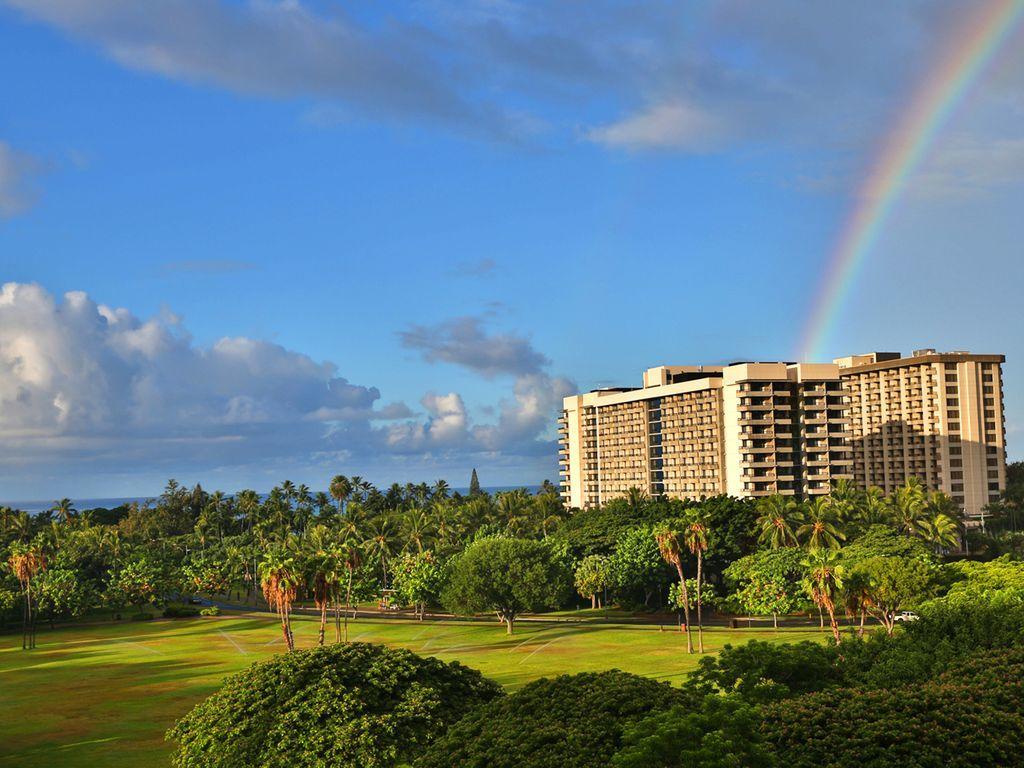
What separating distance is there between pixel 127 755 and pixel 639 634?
2629 inches

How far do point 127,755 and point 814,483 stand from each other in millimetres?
152981

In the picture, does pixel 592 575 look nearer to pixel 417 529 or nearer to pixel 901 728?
pixel 417 529

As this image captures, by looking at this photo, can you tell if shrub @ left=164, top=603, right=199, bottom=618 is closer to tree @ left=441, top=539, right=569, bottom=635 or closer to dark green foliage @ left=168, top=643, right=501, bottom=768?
tree @ left=441, top=539, right=569, bottom=635

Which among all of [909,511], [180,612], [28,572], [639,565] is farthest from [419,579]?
[909,511]

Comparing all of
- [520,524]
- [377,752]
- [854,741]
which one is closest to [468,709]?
[377,752]

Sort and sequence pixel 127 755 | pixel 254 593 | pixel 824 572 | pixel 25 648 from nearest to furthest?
1. pixel 127 755
2. pixel 824 572
3. pixel 25 648
4. pixel 254 593

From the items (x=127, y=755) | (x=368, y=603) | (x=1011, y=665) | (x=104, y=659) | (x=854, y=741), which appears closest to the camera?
(x=854, y=741)

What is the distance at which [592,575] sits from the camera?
136 metres

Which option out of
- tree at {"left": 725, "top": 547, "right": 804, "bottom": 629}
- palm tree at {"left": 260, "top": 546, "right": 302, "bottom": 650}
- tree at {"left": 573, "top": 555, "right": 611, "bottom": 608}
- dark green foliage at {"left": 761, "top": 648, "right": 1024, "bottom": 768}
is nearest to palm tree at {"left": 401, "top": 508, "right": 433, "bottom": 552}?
tree at {"left": 573, "top": 555, "right": 611, "bottom": 608}

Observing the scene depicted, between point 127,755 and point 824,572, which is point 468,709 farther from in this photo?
point 824,572

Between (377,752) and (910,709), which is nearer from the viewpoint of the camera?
(910,709)

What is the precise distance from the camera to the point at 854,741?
32906mm

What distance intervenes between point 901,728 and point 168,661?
300 feet

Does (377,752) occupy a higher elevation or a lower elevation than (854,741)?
lower
